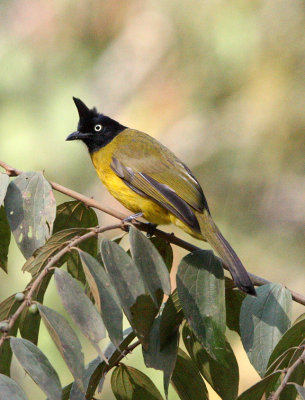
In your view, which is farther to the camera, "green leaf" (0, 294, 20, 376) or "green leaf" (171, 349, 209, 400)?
"green leaf" (171, 349, 209, 400)

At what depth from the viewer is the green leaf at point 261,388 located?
155 cm

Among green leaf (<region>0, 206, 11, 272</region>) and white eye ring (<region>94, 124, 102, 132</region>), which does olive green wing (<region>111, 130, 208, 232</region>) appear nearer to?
white eye ring (<region>94, 124, 102, 132</region>)

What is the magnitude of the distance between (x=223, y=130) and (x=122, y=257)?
4039mm

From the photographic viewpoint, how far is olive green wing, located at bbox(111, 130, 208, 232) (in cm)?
268

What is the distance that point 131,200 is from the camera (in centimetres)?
293

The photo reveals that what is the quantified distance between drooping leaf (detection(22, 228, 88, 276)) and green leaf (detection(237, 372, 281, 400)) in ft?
1.85

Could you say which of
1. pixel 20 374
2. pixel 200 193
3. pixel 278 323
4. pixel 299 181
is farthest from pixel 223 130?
pixel 278 323

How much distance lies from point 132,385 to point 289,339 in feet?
1.46

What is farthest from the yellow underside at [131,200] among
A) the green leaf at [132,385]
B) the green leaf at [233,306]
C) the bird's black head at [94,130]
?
the green leaf at [132,385]

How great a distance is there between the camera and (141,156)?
3.11 m

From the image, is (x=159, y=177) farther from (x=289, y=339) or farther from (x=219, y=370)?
(x=289, y=339)

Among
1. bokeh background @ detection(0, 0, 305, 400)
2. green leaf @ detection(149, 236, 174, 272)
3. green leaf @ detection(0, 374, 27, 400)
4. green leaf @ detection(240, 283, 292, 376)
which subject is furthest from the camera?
bokeh background @ detection(0, 0, 305, 400)

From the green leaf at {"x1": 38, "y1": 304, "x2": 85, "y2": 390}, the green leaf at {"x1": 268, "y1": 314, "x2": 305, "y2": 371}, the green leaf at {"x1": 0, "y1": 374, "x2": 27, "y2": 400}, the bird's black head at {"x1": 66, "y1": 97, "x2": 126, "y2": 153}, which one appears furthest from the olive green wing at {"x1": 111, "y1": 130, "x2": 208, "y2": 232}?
the green leaf at {"x1": 0, "y1": 374, "x2": 27, "y2": 400}

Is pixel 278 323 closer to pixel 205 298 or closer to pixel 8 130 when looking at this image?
pixel 205 298
